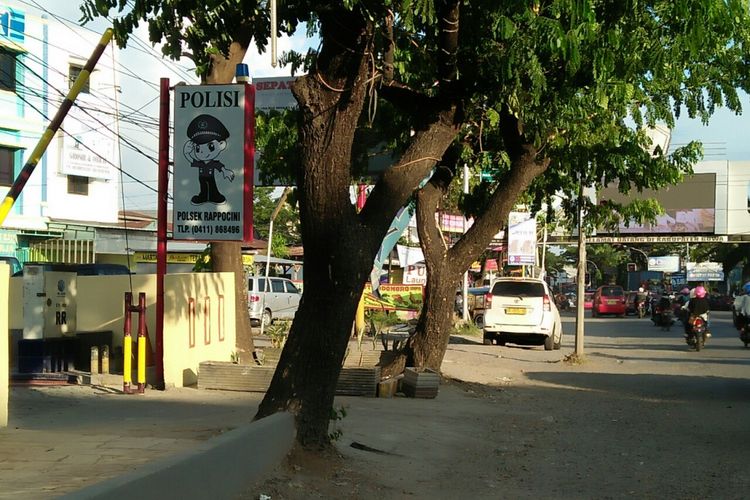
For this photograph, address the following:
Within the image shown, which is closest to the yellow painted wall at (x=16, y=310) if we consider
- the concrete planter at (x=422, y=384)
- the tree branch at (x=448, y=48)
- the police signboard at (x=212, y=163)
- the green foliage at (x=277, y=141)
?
the police signboard at (x=212, y=163)

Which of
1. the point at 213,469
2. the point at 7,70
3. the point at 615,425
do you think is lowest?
the point at 615,425

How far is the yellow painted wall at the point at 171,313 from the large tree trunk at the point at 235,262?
41.2 inches

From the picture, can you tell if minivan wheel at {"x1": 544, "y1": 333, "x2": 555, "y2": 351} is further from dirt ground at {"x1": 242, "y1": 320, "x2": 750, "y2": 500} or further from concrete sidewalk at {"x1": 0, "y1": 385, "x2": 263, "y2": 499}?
concrete sidewalk at {"x1": 0, "y1": 385, "x2": 263, "y2": 499}

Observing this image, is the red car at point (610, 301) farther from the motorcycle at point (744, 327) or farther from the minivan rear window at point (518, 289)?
the motorcycle at point (744, 327)

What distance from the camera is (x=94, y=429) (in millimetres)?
7473

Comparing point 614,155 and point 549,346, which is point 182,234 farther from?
point 549,346

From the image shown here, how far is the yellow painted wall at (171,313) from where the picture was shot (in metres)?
11.1

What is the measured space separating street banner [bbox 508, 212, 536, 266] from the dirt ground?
15953mm

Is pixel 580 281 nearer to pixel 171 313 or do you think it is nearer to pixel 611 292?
pixel 171 313

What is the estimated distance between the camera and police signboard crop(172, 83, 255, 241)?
420 inches

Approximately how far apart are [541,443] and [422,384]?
8.75 ft

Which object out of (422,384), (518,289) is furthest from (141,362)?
(518,289)

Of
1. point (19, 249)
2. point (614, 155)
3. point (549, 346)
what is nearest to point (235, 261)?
point (614, 155)

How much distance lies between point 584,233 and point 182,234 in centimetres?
1073
